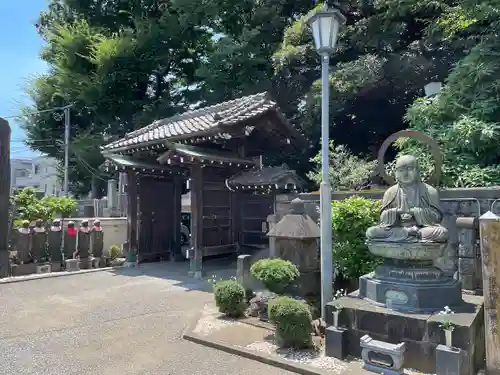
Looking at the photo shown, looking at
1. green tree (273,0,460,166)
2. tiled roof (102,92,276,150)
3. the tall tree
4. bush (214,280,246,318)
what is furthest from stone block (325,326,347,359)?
the tall tree

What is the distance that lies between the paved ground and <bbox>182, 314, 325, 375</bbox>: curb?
0.08m

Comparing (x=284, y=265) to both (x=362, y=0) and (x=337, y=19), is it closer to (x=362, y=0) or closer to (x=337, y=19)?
(x=337, y=19)

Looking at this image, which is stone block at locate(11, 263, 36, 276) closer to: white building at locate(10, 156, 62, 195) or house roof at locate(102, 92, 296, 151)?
house roof at locate(102, 92, 296, 151)

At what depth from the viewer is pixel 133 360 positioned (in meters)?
4.72

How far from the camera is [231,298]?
616cm

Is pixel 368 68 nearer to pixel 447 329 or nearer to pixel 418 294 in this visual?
pixel 418 294

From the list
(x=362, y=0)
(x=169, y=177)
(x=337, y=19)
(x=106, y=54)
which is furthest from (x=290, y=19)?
(x=337, y=19)

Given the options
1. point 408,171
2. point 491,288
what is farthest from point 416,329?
point 408,171

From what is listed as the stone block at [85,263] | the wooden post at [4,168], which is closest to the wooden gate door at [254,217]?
the stone block at [85,263]

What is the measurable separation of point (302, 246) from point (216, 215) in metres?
5.14

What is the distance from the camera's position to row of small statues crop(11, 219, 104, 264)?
10.3 meters

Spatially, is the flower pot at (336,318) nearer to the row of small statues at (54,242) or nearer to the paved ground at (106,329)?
the paved ground at (106,329)

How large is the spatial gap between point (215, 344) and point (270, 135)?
7.65 m

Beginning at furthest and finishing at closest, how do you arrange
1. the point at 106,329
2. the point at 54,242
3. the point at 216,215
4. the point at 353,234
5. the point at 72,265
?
the point at 216,215 → the point at 54,242 → the point at 72,265 → the point at 353,234 → the point at 106,329
